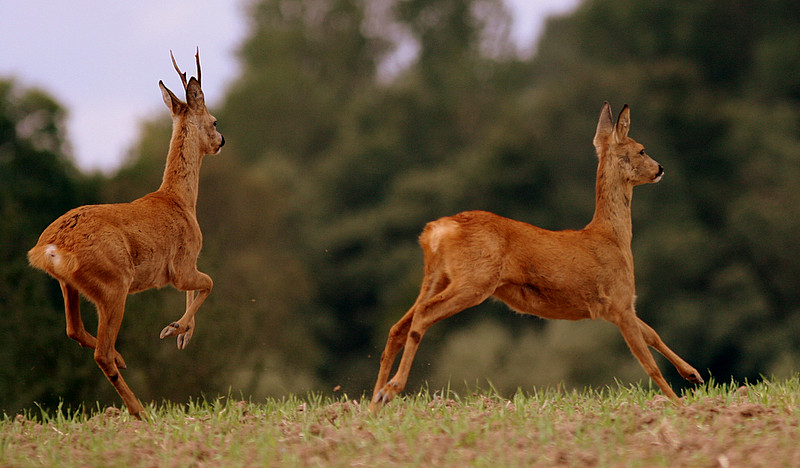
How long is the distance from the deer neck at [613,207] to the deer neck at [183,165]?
139 inches

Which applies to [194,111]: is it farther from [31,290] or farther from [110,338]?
[31,290]

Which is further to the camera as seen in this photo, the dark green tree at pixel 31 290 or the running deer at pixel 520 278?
the dark green tree at pixel 31 290

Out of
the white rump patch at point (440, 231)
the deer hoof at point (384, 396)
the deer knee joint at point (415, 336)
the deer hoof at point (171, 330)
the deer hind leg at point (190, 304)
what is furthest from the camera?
the deer hind leg at point (190, 304)

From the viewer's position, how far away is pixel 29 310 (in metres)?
18.9

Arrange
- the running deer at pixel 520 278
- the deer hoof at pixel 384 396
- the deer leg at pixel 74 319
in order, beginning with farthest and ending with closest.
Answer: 1. the deer leg at pixel 74 319
2. the running deer at pixel 520 278
3. the deer hoof at pixel 384 396

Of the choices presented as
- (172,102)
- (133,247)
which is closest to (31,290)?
(172,102)

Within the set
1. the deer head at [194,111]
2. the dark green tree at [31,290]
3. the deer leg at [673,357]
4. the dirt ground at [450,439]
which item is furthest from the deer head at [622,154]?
the dark green tree at [31,290]

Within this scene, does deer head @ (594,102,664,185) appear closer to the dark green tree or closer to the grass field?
the grass field

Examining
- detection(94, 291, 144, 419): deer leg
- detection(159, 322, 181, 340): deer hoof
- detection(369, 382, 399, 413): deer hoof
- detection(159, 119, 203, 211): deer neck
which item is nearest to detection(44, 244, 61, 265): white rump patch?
detection(94, 291, 144, 419): deer leg

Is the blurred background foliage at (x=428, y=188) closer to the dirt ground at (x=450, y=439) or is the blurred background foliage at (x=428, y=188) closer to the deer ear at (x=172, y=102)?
the deer ear at (x=172, y=102)

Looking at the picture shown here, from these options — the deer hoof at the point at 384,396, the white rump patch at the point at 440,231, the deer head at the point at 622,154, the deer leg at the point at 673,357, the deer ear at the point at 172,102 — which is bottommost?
the deer hoof at the point at 384,396

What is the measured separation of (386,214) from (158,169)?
15.8m

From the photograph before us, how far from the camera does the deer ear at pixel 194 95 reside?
931cm

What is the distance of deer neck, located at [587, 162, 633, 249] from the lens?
909cm
